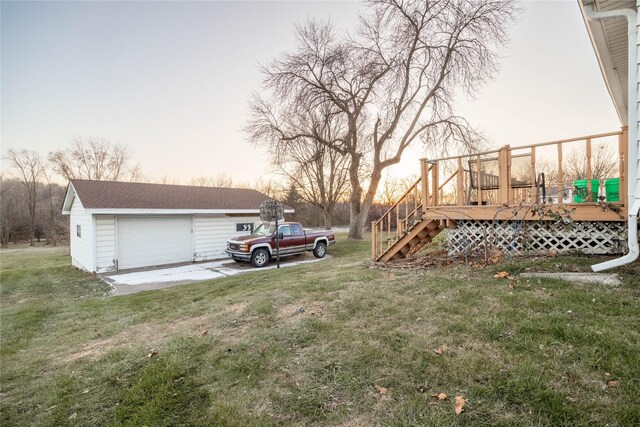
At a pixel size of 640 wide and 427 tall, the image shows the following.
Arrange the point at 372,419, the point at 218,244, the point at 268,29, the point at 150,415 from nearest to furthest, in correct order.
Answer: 1. the point at 372,419
2. the point at 150,415
3. the point at 268,29
4. the point at 218,244

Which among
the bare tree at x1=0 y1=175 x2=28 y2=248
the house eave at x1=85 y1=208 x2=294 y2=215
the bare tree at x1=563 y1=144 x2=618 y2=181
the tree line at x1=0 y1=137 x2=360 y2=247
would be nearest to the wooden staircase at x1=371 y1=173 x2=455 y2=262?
the house eave at x1=85 y1=208 x2=294 y2=215

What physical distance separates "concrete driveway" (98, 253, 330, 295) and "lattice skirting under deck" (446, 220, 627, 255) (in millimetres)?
6425

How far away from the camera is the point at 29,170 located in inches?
1153

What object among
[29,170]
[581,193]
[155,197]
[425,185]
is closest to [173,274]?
[155,197]

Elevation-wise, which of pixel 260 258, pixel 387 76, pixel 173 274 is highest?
pixel 387 76

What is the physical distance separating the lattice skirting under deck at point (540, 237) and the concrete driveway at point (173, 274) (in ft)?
21.1

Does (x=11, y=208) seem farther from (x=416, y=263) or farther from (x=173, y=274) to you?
(x=416, y=263)

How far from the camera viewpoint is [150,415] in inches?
96.4

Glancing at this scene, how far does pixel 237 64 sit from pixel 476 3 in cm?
1037

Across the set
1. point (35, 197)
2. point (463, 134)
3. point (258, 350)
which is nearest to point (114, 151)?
point (35, 197)

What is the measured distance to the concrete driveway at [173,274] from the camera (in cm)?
874

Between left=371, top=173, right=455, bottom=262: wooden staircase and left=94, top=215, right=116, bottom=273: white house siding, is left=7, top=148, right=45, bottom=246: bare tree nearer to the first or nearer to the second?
left=94, top=215, right=116, bottom=273: white house siding

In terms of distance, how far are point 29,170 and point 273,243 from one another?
3245 centimetres

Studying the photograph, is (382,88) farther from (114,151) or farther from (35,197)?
(35,197)
